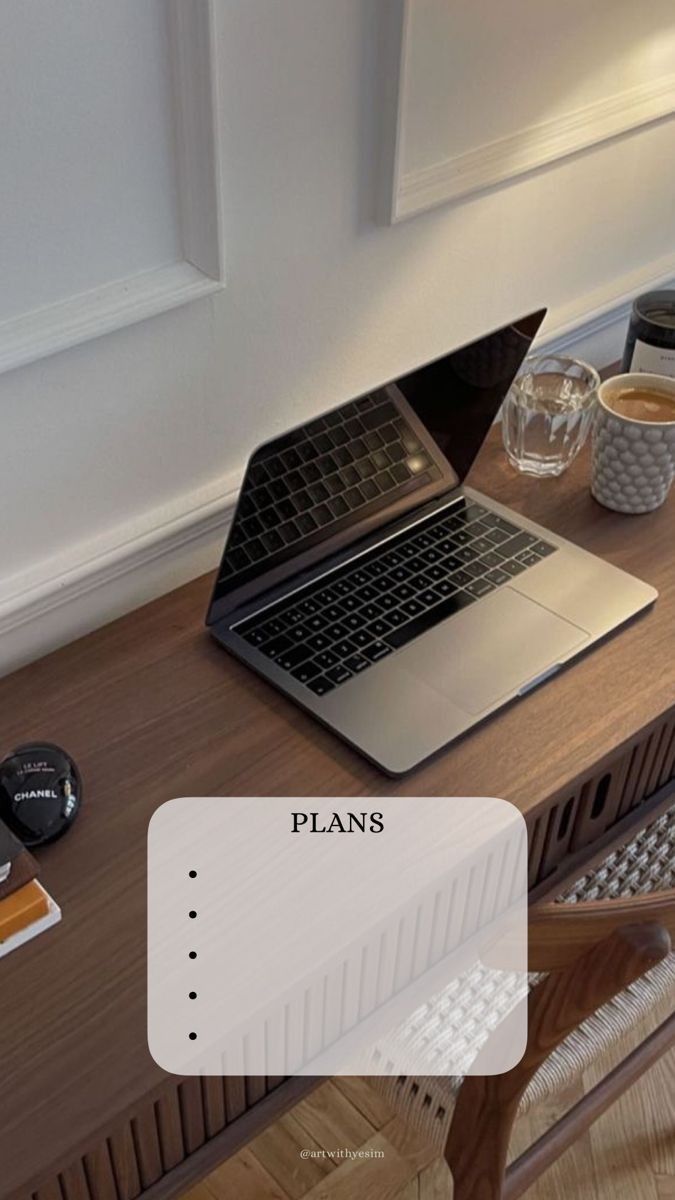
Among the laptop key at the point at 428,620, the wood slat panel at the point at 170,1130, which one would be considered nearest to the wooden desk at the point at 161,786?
the wood slat panel at the point at 170,1130

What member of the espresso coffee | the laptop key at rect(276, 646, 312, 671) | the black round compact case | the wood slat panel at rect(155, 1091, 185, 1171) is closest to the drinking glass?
the espresso coffee

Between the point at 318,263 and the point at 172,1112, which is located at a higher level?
the point at 318,263

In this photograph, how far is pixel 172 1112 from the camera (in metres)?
0.85

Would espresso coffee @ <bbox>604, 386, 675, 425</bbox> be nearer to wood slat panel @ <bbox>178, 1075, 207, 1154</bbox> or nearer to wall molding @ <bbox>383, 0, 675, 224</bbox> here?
wall molding @ <bbox>383, 0, 675, 224</bbox>

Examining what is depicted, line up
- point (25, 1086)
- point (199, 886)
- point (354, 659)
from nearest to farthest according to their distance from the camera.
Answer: point (25, 1086), point (199, 886), point (354, 659)

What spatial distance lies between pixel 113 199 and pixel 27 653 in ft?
1.20

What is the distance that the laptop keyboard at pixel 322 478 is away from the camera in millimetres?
903

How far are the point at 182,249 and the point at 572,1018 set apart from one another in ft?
1.99

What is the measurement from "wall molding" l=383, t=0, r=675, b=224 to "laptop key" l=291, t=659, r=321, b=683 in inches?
14.9

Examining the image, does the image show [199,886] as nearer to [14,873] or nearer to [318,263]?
[14,873]

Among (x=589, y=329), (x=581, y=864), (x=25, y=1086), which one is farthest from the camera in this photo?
(x=589, y=329)

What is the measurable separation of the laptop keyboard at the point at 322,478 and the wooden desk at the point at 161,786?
11cm

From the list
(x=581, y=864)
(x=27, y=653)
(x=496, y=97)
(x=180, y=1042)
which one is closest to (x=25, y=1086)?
(x=180, y=1042)

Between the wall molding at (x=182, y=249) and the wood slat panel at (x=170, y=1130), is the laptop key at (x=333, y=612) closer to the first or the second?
the wall molding at (x=182, y=249)
